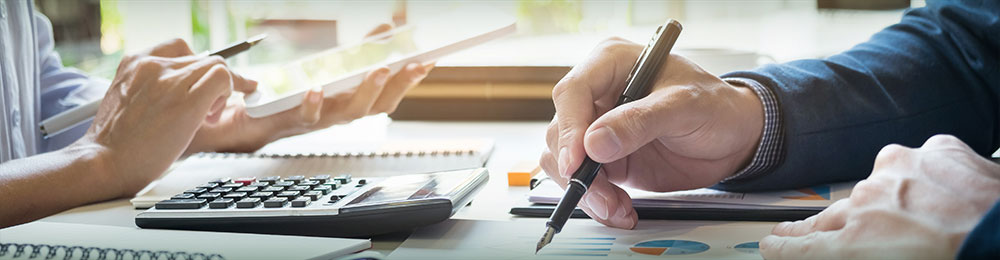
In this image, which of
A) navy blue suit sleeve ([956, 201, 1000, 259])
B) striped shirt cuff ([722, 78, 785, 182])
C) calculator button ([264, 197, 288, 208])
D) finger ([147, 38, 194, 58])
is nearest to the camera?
navy blue suit sleeve ([956, 201, 1000, 259])

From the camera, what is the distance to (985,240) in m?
0.36

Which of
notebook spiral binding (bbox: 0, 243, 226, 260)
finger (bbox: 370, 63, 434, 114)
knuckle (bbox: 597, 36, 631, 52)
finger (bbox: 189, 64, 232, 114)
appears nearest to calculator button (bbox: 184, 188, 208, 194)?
notebook spiral binding (bbox: 0, 243, 226, 260)

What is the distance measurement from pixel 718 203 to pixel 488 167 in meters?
0.33

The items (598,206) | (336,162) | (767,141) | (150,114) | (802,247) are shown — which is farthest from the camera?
(336,162)

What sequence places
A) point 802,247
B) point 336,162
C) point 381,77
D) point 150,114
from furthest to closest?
point 381,77
point 336,162
point 150,114
point 802,247

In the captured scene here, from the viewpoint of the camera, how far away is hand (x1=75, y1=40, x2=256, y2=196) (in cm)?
77

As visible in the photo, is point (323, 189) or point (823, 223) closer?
point (823, 223)

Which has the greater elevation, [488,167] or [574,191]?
[574,191]

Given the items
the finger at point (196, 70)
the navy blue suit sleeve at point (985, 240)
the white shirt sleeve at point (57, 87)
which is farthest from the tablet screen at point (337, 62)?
the navy blue suit sleeve at point (985, 240)

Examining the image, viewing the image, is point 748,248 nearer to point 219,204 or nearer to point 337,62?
point 219,204

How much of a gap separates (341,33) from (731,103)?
3.06 feet

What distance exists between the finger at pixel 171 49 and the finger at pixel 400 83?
0.22 meters

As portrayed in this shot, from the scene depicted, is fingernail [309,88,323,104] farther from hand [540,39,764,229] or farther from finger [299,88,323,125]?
hand [540,39,764,229]

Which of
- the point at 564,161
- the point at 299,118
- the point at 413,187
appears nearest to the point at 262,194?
the point at 413,187
